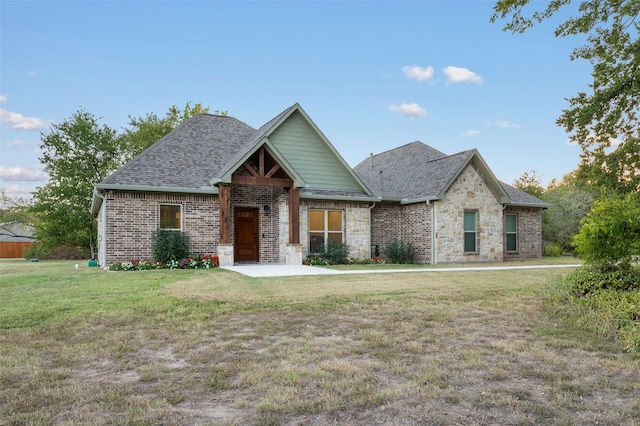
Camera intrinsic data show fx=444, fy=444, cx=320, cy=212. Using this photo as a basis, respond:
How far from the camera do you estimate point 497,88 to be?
20.1 meters

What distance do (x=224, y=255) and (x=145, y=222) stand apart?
2960 millimetres

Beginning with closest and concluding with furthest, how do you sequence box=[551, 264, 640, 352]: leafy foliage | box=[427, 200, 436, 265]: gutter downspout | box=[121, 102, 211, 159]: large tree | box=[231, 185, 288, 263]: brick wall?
box=[551, 264, 640, 352]: leafy foliage → box=[231, 185, 288, 263]: brick wall → box=[427, 200, 436, 265]: gutter downspout → box=[121, 102, 211, 159]: large tree

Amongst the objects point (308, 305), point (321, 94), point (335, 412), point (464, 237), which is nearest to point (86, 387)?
point (335, 412)

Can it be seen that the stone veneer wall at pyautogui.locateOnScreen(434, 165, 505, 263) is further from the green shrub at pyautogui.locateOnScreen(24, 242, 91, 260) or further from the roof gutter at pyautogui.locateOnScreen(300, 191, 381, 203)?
the green shrub at pyautogui.locateOnScreen(24, 242, 91, 260)

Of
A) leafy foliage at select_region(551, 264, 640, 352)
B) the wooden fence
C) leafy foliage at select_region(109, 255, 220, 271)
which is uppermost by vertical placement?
leafy foliage at select_region(551, 264, 640, 352)

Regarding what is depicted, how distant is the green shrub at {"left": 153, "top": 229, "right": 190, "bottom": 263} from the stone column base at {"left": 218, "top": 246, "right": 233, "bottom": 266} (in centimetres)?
118

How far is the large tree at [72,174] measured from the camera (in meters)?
28.7

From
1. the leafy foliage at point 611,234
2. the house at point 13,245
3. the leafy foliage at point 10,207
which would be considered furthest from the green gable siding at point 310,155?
the leafy foliage at point 10,207

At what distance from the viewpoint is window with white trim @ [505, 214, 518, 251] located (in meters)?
21.3

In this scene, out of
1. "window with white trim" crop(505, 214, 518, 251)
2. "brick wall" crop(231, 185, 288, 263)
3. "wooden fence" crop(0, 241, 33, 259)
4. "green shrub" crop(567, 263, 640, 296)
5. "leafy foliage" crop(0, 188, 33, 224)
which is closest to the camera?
"green shrub" crop(567, 263, 640, 296)

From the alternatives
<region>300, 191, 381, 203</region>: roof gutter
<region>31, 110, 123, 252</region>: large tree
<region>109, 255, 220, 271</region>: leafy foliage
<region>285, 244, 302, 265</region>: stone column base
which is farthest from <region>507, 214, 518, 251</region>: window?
<region>31, 110, 123, 252</region>: large tree

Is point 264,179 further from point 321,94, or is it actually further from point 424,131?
point 424,131

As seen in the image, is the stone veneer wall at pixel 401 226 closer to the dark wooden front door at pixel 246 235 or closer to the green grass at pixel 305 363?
the dark wooden front door at pixel 246 235

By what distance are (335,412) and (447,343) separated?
7.15 ft
